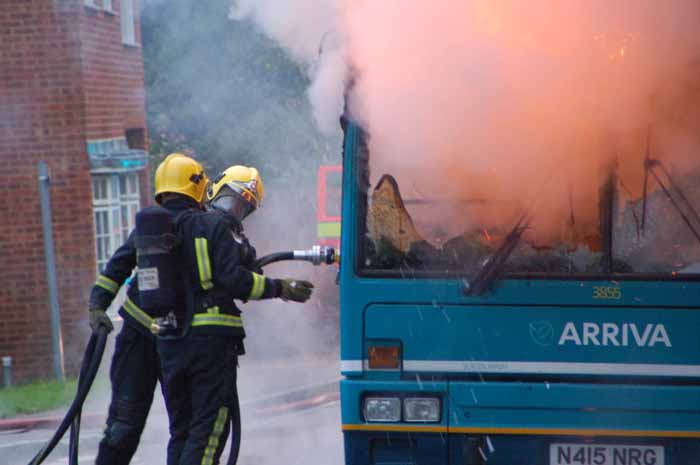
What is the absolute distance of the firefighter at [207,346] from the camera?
5.83m

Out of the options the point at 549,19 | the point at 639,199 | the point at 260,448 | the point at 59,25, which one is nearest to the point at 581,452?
the point at 639,199

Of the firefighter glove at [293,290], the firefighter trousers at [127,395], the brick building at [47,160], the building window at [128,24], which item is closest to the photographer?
the firefighter glove at [293,290]

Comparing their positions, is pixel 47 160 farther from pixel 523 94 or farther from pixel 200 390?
pixel 523 94

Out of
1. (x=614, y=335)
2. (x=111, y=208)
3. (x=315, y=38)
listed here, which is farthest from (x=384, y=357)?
(x=111, y=208)

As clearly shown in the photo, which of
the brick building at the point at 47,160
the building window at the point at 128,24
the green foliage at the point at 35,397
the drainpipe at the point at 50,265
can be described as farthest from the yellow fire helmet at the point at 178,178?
the building window at the point at 128,24

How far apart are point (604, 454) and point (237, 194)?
241 cm

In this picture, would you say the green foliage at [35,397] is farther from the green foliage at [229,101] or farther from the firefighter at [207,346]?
the firefighter at [207,346]

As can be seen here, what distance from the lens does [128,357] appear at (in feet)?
20.8

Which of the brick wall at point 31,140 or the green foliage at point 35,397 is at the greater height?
the brick wall at point 31,140

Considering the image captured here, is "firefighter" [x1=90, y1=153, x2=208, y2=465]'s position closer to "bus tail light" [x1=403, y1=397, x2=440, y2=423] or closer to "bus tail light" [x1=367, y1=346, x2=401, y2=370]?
"bus tail light" [x1=367, y1=346, x2=401, y2=370]

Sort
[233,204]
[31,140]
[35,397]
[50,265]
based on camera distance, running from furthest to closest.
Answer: [31,140]
[50,265]
[35,397]
[233,204]

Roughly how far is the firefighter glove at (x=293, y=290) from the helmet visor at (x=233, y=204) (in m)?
0.57

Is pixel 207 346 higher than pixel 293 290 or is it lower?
lower

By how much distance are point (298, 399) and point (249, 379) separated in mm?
1254
